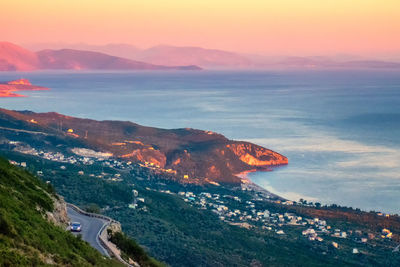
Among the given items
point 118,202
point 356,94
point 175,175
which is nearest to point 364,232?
point 118,202

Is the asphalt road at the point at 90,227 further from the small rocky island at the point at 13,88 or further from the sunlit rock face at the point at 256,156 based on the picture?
the small rocky island at the point at 13,88

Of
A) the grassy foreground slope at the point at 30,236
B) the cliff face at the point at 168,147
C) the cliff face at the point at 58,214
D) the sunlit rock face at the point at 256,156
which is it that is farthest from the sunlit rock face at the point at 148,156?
the grassy foreground slope at the point at 30,236

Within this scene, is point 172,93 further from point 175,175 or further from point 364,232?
point 364,232

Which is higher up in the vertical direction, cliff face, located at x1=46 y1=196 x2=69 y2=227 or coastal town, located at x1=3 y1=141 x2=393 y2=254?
cliff face, located at x1=46 y1=196 x2=69 y2=227

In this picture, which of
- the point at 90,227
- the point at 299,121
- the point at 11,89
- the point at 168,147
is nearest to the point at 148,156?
the point at 168,147

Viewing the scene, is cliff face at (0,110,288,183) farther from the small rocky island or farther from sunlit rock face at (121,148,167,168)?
the small rocky island

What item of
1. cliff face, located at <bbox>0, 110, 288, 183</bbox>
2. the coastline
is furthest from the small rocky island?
cliff face, located at <bbox>0, 110, 288, 183</bbox>
